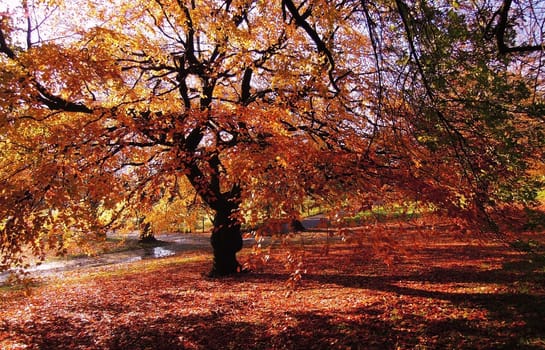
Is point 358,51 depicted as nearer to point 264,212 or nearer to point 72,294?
point 264,212

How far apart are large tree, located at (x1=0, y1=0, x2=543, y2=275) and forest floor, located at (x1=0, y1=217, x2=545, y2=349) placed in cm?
122

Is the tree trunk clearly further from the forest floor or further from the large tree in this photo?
the large tree

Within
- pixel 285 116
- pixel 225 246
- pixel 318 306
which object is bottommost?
pixel 318 306

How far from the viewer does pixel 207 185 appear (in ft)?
35.6

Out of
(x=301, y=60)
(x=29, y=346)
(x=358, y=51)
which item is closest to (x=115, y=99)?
(x=301, y=60)

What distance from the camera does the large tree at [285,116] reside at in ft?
17.6

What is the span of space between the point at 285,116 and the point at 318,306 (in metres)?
4.81

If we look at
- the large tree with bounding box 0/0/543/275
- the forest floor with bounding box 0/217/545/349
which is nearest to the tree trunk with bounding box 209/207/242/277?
the forest floor with bounding box 0/217/545/349

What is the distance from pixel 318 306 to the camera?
9.06 metres

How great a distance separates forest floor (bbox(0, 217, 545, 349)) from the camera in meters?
6.80

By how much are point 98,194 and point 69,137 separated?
1376 mm

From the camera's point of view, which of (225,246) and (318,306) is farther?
(225,246)

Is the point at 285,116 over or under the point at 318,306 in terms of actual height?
over

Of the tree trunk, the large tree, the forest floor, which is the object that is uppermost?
the large tree
